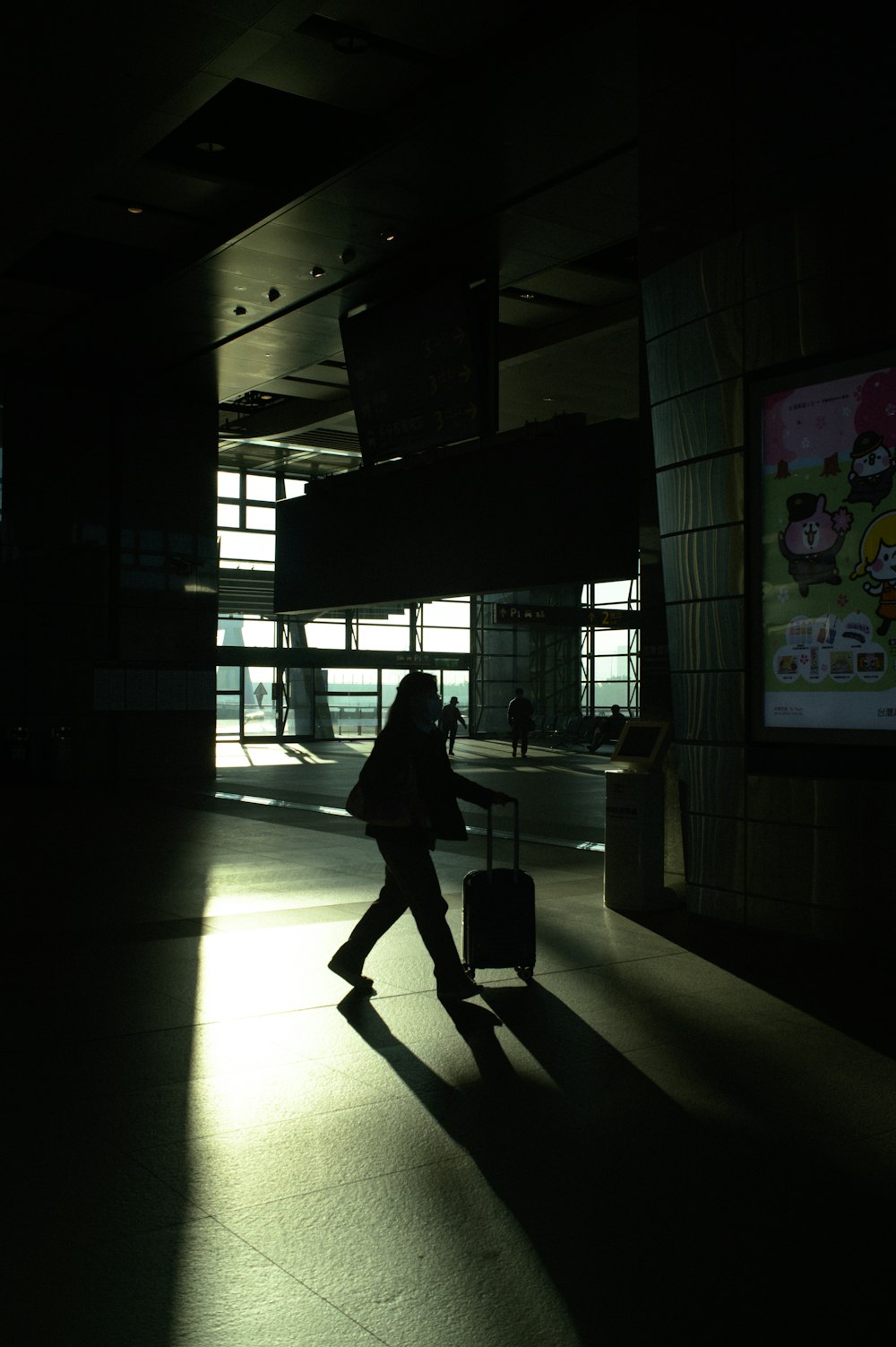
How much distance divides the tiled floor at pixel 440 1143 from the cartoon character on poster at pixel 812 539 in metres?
2.40

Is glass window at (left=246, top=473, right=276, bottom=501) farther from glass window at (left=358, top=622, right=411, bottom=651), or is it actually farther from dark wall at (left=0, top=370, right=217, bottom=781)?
dark wall at (left=0, top=370, right=217, bottom=781)

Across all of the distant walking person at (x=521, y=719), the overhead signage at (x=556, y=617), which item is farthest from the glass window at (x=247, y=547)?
the distant walking person at (x=521, y=719)

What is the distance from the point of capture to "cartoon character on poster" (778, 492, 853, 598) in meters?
7.56

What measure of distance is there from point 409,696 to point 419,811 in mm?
609

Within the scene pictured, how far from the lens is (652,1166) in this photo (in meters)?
4.02

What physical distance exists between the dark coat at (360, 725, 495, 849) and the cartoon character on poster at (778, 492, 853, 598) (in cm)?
288

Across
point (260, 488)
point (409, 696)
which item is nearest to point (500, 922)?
point (409, 696)

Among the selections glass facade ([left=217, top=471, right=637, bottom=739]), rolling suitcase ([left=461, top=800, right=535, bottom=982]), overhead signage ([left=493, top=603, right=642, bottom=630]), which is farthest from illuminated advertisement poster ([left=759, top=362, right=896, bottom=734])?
glass facade ([left=217, top=471, right=637, bottom=739])

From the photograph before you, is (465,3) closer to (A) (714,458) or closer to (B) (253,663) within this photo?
(A) (714,458)

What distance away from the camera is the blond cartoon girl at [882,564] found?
7.18 metres

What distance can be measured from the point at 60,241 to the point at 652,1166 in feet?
46.0

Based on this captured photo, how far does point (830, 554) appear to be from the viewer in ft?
24.9

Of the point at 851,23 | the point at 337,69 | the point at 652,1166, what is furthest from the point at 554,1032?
the point at 337,69

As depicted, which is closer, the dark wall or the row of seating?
the dark wall
